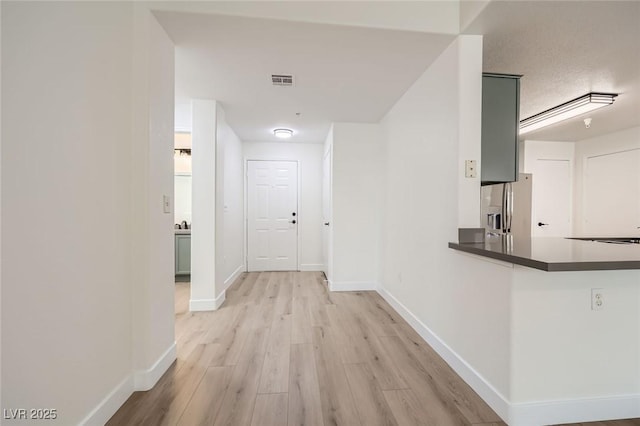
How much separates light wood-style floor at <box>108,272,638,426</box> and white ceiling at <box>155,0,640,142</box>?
2.37 metres

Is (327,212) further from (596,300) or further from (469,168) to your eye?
(596,300)

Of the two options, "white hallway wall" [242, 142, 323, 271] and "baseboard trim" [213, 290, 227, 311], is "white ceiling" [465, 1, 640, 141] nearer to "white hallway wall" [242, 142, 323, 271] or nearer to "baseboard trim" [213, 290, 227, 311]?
"white hallway wall" [242, 142, 323, 271]

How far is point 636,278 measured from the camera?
60.7 inches

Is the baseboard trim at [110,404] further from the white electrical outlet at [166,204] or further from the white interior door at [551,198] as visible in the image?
the white interior door at [551,198]

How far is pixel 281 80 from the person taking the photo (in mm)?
2619

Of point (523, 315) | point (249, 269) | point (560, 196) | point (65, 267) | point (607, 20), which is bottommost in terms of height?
point (249, 269)

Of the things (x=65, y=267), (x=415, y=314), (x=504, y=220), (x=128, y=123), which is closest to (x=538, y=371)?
(x=415, y=314)

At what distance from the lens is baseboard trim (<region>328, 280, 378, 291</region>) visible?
3947 millimetres

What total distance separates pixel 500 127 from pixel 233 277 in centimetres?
396

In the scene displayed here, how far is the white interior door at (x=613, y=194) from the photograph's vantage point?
438cm

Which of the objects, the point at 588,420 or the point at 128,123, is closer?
the point at 588,420

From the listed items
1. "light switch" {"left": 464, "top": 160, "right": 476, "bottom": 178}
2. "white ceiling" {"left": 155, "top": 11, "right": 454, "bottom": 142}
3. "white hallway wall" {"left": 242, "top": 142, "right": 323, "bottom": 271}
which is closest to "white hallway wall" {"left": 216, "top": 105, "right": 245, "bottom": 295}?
"white ceiling" {"left": 155, "top": 11, "right": 454, "bottom": 142}

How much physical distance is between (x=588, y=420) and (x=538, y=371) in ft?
1.35

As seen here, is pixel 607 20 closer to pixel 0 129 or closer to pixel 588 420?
pixel 588 420
